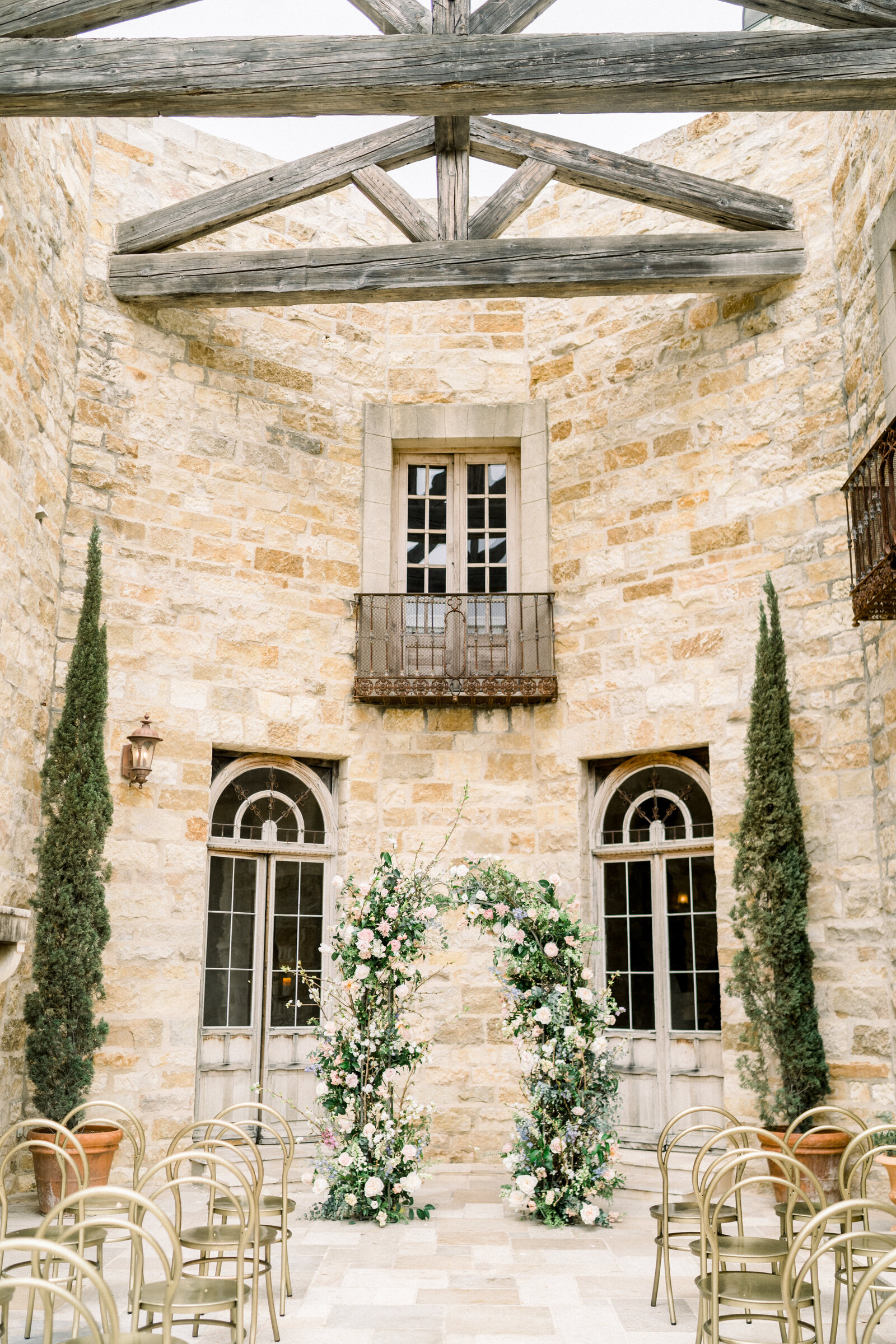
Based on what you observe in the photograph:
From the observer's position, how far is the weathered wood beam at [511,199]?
6.85m

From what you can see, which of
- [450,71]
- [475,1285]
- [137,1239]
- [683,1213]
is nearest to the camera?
[137,1239]

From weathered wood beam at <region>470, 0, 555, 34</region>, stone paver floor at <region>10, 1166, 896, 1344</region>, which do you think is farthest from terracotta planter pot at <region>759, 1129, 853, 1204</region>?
weathered wood beam at <region>470, 0, 555, 34</region>

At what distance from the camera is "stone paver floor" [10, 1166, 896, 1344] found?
3.89m

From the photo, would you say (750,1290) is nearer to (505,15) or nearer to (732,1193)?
(732,1193)

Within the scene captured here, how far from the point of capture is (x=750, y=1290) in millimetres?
3340

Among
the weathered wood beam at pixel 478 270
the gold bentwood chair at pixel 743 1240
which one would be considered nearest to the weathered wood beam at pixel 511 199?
the weathered wood beam at pixel 478 270

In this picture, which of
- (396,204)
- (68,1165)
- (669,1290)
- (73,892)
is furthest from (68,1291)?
(396,204)

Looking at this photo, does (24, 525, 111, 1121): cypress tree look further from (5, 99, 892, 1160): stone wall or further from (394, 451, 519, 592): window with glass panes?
(394, 451, 519, 592): window with glass panes

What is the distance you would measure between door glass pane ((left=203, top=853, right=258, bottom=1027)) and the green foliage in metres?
2.03

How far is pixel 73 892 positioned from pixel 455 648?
111 inches

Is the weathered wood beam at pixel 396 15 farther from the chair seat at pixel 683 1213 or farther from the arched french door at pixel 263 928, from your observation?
the chair seat at pixel 683 1213

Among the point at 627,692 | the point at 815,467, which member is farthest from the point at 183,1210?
the point at 815,467

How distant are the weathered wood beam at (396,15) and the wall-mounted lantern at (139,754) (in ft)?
12.8

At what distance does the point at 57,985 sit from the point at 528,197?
5.15 m
